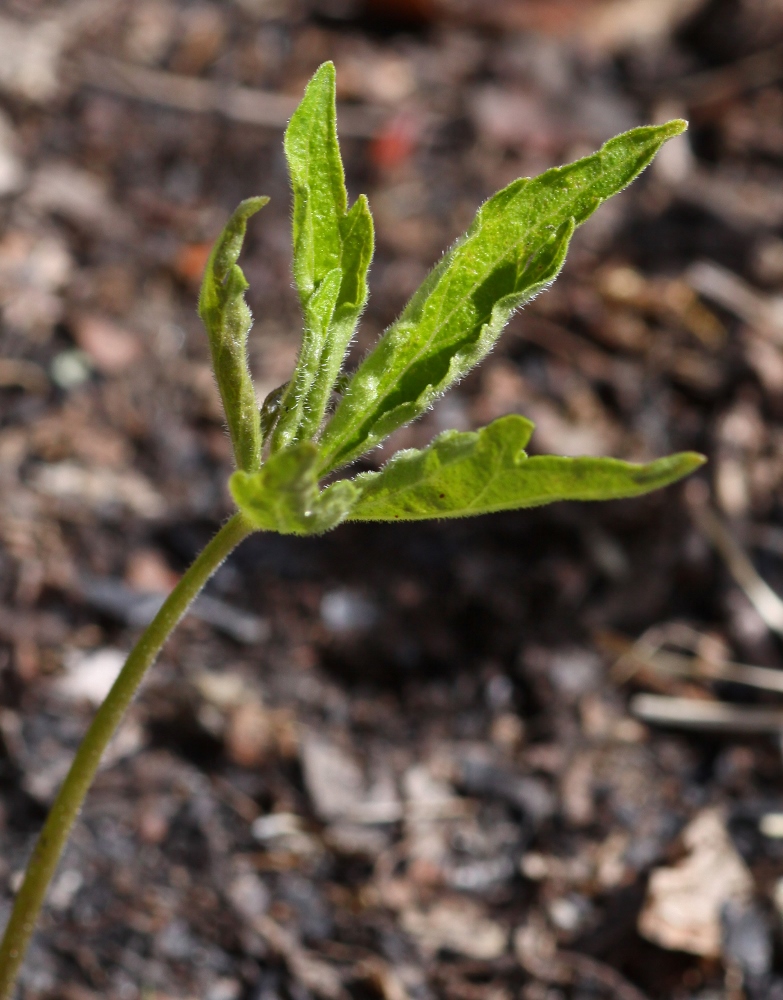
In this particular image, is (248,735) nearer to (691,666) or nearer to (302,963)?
(302,963)

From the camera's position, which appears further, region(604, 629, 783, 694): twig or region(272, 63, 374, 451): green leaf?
region(604, 629, 783, 694): twig

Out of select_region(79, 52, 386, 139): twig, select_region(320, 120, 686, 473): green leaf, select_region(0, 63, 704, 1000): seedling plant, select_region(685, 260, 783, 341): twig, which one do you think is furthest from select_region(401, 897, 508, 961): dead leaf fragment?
select_region(79, 52, 386, 139): twig

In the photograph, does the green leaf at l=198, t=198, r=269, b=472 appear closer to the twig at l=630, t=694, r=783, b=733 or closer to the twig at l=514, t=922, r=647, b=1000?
the twig at l=514, t=922, r=647, b=1000

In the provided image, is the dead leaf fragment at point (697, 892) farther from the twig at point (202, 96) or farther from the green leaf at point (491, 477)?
the twig at point (202, 96)

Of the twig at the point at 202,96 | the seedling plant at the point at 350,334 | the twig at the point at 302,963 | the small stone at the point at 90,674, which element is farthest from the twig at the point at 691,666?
the twig at the point at 202,96

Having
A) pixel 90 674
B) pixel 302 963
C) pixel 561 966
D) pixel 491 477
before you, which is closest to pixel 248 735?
pixel 90 674

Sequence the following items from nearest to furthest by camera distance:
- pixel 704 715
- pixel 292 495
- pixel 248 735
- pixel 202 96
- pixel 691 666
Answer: pixel 292 495, pixel 248 735, pixel 704 715, pixel 691 666, pixel 202 96
